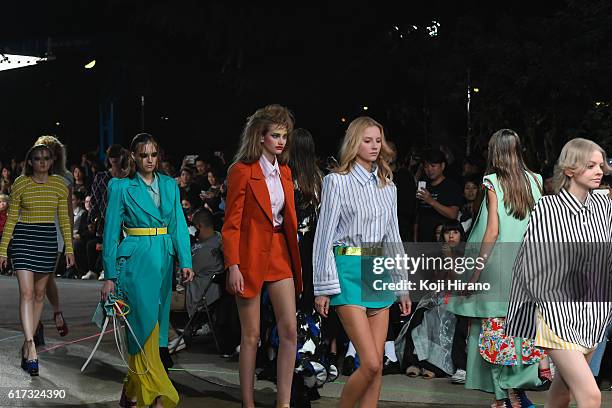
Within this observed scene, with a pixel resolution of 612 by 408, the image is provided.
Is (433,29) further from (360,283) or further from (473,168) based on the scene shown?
(360,283)

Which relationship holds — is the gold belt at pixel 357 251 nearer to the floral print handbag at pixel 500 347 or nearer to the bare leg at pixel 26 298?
the floral print handbag at pixel 500 347

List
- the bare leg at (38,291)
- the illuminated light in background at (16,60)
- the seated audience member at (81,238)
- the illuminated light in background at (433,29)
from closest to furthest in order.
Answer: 1. the bare leg at (38,291)
2. the seated audience member at (81,238)
3. the illuminated light in background at (433,29)
4. the illuminated light in background at (16,60)

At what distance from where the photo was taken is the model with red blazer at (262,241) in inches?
292

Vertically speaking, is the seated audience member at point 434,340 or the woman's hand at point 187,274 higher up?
the woman's hand at point 187,274

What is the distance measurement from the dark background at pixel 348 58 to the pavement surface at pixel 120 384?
8423 mm

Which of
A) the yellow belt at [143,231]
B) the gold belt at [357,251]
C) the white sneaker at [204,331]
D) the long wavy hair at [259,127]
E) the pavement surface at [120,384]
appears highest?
the long wavy hair at [259,127]

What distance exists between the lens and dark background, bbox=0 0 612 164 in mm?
17750

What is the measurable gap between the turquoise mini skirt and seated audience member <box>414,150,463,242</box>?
11.6 feet

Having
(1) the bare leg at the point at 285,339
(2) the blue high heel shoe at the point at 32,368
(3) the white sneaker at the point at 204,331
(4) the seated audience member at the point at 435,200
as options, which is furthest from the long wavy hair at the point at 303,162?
(3) the white sneaker at the point at 204,331

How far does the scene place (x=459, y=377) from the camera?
29.3ft

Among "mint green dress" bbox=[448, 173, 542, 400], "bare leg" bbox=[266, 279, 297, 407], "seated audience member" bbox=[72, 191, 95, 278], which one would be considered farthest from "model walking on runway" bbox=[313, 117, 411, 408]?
"seated audience member" bbox=[72, 191, 95, 278]

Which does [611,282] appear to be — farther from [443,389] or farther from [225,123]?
[225,123]


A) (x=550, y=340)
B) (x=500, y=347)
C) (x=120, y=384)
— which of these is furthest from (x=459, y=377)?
(x=550, y=340)

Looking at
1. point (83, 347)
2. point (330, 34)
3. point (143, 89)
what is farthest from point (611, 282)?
point (143, 89)
